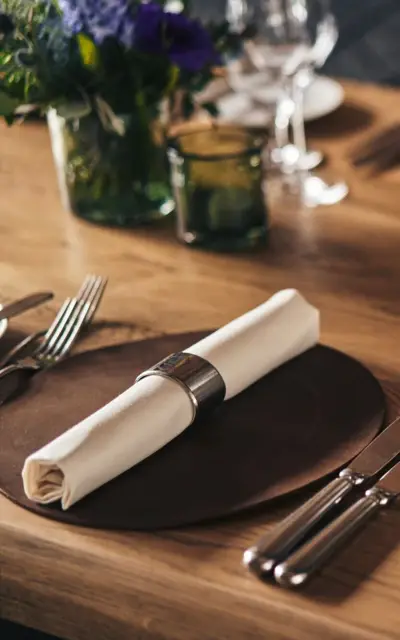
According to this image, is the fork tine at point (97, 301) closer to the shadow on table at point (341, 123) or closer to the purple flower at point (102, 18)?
the purple flower at point (102, 18)

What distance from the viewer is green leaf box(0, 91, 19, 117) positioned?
1085 mm

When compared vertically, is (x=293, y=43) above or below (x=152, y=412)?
above

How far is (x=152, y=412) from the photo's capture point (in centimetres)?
77


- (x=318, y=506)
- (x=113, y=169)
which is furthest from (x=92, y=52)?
(x=318, y=506)

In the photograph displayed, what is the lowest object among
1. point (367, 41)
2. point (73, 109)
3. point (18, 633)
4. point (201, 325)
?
point (18, 633)

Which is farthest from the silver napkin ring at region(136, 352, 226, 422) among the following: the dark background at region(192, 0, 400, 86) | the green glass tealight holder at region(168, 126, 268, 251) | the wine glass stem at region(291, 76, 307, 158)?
the dark background at region(192, 0, 400, 86)

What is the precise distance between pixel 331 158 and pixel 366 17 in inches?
63.3

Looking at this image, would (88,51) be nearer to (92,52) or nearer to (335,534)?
(92,52)

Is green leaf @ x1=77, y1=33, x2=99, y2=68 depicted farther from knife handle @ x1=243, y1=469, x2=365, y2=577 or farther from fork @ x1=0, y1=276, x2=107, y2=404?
knife handle @ x1=243, y1=469, x2=365, y2=577

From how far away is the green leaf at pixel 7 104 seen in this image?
108cm

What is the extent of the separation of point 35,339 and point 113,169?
0.91 ft

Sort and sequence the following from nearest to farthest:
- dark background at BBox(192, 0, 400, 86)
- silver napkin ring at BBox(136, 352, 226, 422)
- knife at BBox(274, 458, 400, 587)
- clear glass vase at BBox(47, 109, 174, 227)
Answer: knife at BBox(274, 458, 400, 587)
silver napkin ring at BBox(136, 352, 226, 422)
clear glass vase at BBox(47, 109, 174, 227)
dark background at BBox(192, 0, 400, 86)

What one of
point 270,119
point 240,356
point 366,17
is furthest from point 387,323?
point 366,17

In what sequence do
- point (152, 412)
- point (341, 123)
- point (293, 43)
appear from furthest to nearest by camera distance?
point (341, 123) → point (293, 43) → point (152, 412)
